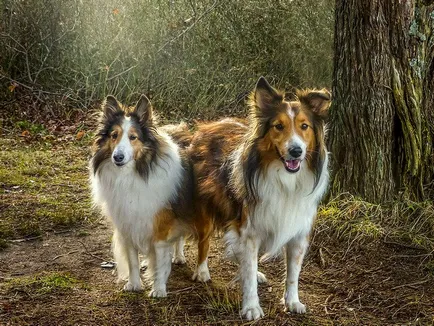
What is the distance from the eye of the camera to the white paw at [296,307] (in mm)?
4438

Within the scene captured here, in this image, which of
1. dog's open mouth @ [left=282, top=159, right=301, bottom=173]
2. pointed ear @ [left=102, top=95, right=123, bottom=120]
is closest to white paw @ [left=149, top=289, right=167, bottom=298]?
pointed ear @ [left=102, top=95, right=123, bottom=120]

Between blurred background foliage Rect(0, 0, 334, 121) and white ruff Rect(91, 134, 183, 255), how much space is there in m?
5.96

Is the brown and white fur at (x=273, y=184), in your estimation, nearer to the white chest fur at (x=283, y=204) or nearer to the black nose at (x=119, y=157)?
the white chest fur at (x=283, y=204)

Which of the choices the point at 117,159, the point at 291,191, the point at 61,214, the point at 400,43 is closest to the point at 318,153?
the point at 291,191

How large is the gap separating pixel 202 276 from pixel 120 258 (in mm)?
667

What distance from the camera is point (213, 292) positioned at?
15.7ft

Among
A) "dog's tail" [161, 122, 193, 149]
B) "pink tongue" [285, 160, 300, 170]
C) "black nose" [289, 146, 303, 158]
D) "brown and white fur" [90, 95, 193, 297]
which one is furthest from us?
"dog's tail" [161, 122, 193, 149]

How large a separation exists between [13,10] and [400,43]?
24.8 feet

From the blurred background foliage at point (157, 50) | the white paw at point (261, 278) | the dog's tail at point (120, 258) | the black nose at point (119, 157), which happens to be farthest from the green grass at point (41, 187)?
the white paw at point (261, 278)

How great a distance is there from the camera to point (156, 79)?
10945mm

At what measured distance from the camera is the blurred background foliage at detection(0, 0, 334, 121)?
10.8 metres

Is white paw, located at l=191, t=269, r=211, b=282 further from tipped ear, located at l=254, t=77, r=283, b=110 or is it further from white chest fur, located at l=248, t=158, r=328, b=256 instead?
tipped ear, located at l=254, t=77, r=283, b=110

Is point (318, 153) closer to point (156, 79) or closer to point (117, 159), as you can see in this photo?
point (117, 159)

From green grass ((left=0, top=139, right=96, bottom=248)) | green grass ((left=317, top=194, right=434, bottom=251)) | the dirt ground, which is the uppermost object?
green grass ((left=317, top=194, right=434, bottom=251))
